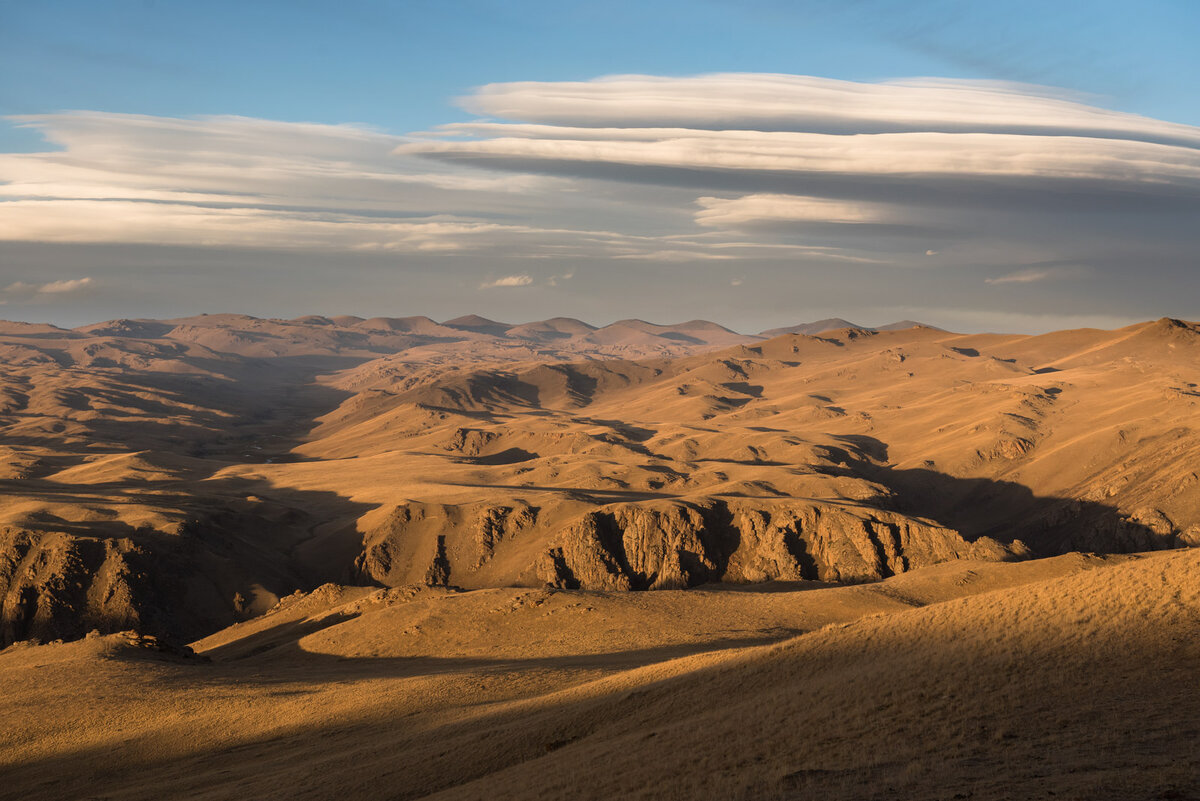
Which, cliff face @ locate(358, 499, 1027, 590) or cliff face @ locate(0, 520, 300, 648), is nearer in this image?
cliff face @ locate(0, 520, 300, 648)

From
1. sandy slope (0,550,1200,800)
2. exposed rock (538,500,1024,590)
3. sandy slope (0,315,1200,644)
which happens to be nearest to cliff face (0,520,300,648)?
sandy slope (0,315,1200,644)

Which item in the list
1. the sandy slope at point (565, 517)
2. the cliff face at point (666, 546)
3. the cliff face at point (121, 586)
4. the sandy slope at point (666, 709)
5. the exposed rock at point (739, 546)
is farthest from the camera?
the cliff face at point (666, 546)

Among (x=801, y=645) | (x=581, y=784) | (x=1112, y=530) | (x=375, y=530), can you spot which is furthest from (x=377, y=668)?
(x=1112, y=530)

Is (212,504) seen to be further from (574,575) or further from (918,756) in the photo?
(918,756)

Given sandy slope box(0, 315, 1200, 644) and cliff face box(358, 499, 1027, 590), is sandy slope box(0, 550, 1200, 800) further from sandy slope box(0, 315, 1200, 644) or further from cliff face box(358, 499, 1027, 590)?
cliff face box(358, 499, 1027, 590)

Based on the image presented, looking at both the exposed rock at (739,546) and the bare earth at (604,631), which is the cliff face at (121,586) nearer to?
the bare earth at (604,631)

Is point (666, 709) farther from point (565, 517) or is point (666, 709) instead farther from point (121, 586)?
point (565, 517)

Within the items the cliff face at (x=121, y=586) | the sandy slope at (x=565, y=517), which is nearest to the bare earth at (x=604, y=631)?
the cliff face at (x=121, y=586)

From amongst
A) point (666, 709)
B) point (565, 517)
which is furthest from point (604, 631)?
point (565, 517)
